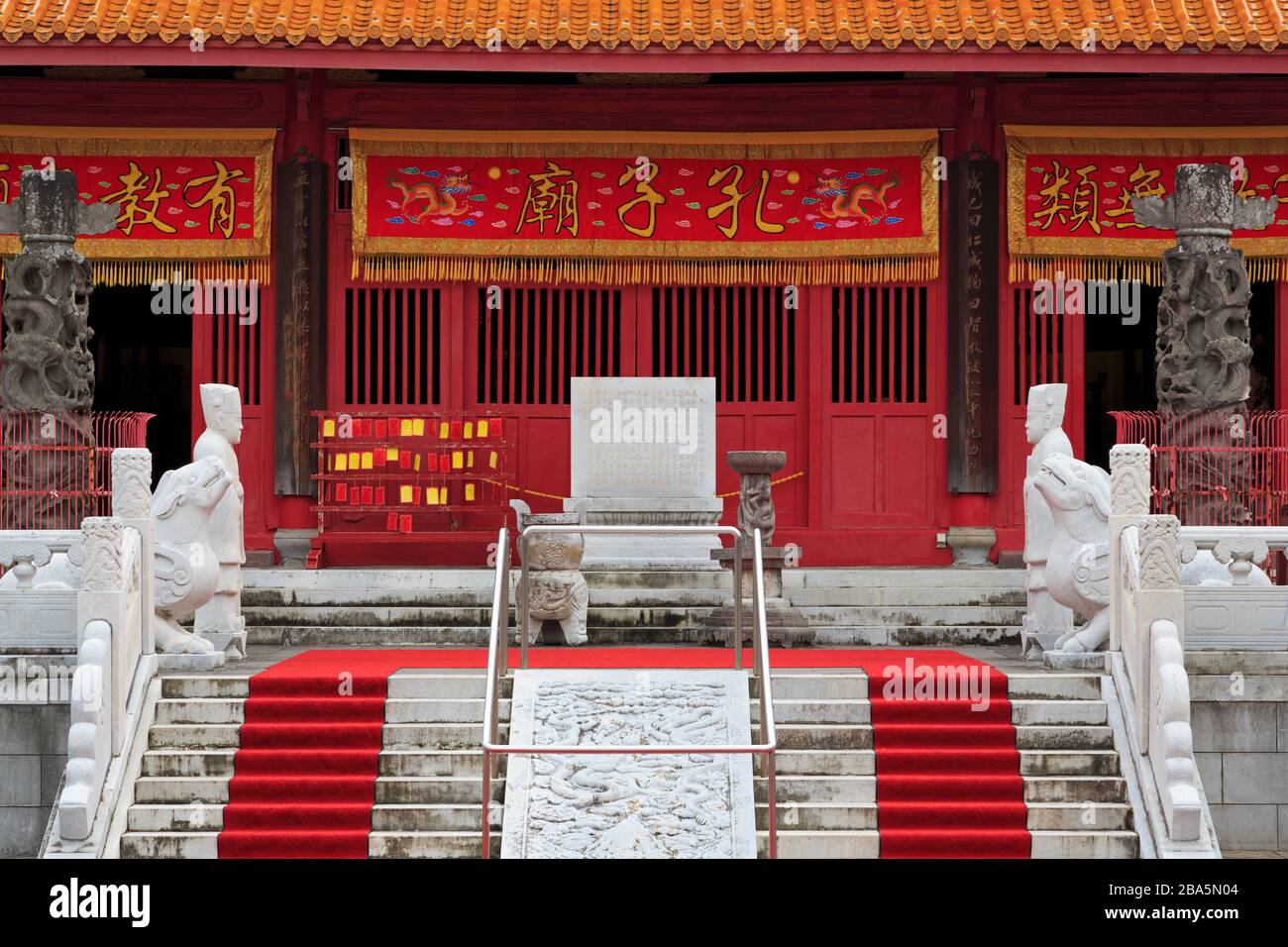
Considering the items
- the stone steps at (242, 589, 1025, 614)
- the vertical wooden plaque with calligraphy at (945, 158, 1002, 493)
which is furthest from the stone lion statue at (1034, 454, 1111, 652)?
the vertical wooden plaque with calligraphy at (945, 158, 1002, 493)

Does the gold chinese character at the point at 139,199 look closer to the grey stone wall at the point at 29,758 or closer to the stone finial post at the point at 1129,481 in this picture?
the grey stone wall at the point at 29,758

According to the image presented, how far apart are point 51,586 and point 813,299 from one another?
281 inches

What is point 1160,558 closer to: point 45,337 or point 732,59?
point 732,59

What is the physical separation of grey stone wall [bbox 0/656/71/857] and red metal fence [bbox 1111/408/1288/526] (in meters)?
6.80

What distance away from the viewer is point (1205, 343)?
37.4 ft

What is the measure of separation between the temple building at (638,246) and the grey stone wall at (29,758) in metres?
4.80

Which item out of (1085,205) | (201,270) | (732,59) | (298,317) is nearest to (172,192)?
(201,270)

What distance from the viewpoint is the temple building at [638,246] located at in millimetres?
14234

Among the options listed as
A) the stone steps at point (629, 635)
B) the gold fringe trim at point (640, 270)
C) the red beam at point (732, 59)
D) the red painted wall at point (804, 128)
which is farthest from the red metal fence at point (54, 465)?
the gold fringe trim at point (640, 270)

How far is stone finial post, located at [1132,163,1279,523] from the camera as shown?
1127 cm

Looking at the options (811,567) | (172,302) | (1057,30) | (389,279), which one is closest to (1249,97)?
(1057,30)

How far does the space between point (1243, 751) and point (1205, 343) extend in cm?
322

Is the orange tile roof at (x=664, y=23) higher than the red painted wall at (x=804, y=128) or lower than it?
higher

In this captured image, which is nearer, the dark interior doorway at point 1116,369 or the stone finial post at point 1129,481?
the stone finial post at point 1129,481
